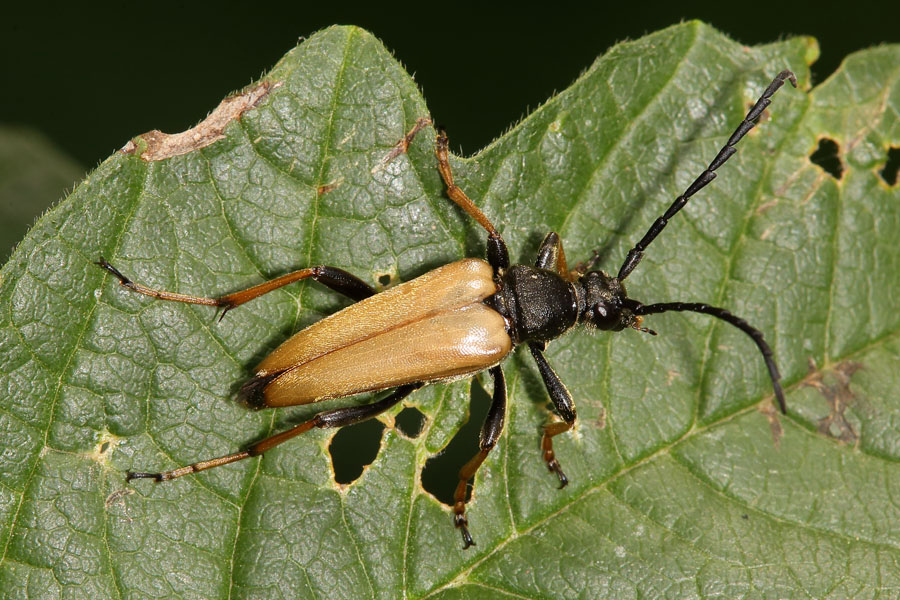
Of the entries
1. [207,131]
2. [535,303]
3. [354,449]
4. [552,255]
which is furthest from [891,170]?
[207,131]

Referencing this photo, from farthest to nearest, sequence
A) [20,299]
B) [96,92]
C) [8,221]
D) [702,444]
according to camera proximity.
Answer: [96,92], [8,221], [702,444], [20,299]

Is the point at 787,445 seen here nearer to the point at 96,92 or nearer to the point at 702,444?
the point at 702,444

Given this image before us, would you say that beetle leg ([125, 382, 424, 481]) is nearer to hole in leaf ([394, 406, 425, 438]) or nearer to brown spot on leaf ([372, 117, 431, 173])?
hole in leaf ([394, 406, 425, 438])

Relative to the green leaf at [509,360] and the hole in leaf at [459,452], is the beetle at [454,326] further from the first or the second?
the hole in leaf at [459,452]

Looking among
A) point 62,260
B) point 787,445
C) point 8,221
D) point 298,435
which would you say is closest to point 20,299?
point 62,260

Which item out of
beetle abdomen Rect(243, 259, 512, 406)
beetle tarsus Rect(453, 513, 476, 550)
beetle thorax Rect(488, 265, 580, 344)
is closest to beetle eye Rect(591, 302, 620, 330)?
beetle thorax Rect(488, 265, 580, 344)

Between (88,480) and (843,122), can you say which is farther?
(843,122)

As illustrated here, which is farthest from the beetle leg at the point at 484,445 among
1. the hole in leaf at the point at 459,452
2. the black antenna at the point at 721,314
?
the black antenna at the point at 721,314
